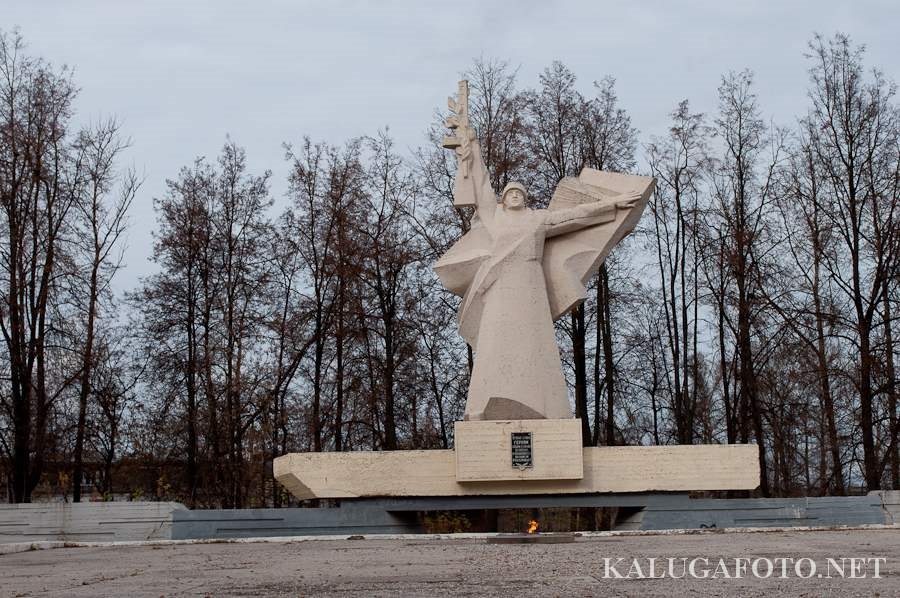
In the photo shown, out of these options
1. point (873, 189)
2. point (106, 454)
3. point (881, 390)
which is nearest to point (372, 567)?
point (881, 390)

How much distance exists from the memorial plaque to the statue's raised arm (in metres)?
3.96

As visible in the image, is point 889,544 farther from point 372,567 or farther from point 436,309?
point 436,309

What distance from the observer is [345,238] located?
23.6 m

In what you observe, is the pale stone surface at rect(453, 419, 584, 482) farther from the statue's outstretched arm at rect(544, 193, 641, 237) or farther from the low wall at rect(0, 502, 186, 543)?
the low wall at rect(0, 502, 186, 543)

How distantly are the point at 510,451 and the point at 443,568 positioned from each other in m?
8.01

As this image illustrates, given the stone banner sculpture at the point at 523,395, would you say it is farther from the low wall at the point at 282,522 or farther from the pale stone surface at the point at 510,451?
the low wall at the point at 282,522

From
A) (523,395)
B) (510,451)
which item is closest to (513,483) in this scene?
(510,451)

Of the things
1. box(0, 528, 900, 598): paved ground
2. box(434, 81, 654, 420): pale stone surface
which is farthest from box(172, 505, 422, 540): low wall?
box(0, 528, 900, 598): paved ground

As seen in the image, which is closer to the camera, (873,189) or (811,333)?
(873,189)

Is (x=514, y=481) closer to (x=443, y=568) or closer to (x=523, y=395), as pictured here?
(x=523, y=395)

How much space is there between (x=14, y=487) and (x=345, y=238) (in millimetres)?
8368

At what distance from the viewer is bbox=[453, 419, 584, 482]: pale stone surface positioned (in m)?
16.8

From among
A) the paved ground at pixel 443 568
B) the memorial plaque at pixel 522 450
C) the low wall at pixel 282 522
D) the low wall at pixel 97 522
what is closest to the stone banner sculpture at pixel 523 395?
the memorial plaque at pixel 522 450

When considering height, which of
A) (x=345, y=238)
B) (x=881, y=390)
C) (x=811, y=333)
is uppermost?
(x=345, y=238)
